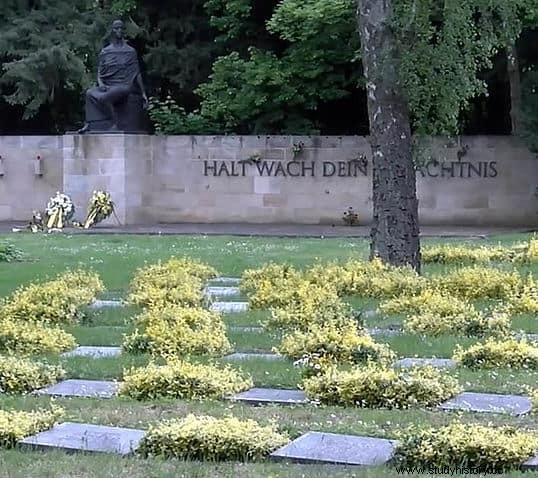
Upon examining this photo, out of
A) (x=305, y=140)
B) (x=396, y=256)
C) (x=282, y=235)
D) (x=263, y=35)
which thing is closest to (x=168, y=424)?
(x=396, y=256)

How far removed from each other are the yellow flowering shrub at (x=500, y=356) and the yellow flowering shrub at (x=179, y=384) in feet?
5.60

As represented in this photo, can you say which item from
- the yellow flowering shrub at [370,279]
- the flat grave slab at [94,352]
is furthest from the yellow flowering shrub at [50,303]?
the yellow flowering shrub at [370,279]

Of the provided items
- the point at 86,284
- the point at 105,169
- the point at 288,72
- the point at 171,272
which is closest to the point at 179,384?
the point at 86,284

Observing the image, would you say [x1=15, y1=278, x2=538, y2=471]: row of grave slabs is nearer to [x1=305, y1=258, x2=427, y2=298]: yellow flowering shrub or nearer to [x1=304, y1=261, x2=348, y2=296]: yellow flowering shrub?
[x1=305, y1=258, x2=427, y2=298]: yellow flowering shrub

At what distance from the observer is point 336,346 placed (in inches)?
352

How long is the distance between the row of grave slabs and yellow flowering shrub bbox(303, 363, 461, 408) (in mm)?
83

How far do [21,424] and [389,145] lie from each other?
8.46m

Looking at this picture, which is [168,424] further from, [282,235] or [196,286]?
[282,235]

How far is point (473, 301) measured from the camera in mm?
12391

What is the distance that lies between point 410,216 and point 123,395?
23.6 ft

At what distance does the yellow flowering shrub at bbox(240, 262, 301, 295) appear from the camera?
13250 mm

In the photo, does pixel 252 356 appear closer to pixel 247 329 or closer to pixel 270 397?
pixel 247 329

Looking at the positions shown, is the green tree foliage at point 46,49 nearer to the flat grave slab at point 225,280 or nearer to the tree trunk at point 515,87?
the tree trunk at point 515,87

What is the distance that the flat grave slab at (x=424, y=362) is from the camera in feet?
28.3
